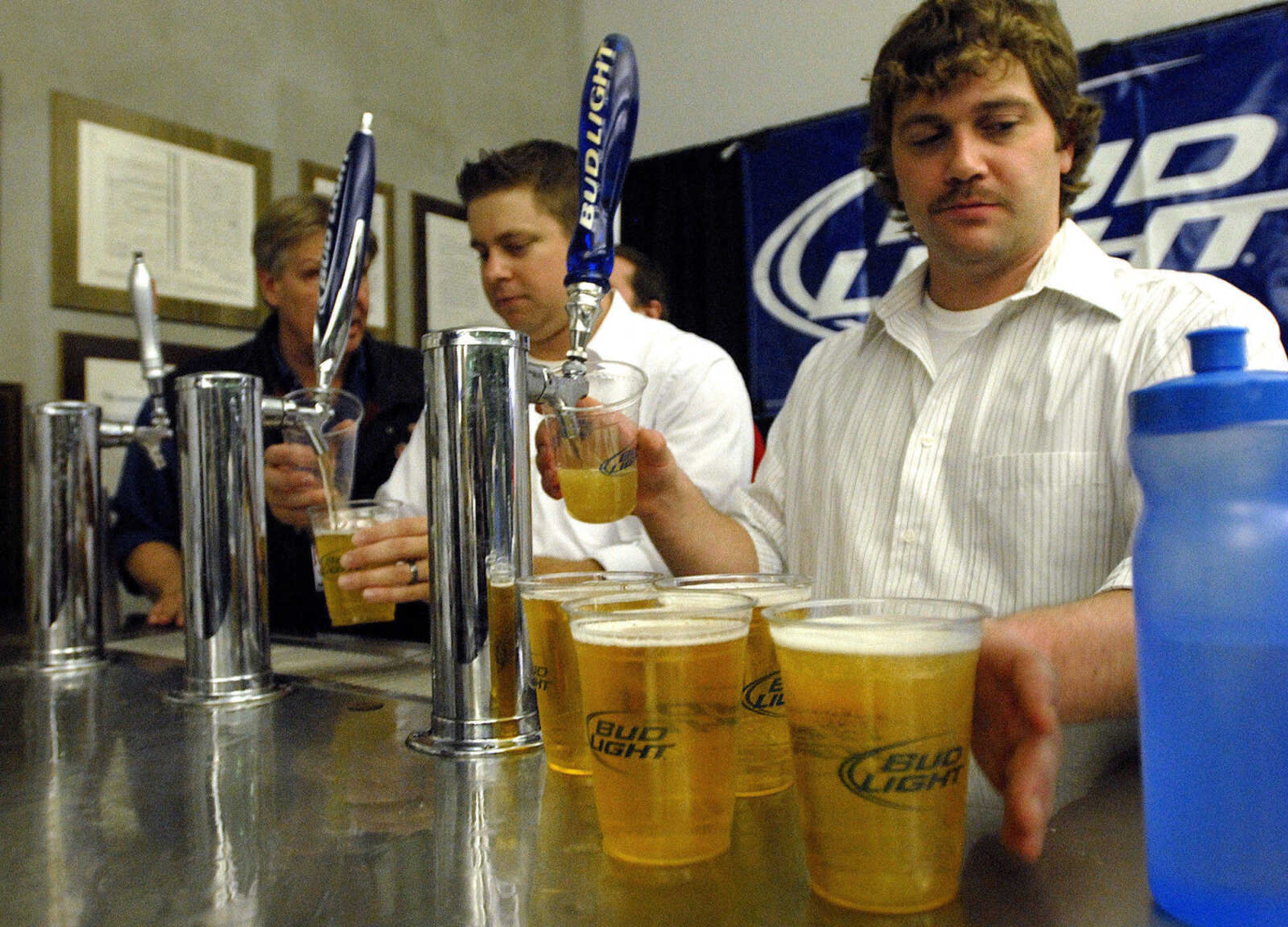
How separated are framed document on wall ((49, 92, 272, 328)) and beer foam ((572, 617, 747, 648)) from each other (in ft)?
7.61

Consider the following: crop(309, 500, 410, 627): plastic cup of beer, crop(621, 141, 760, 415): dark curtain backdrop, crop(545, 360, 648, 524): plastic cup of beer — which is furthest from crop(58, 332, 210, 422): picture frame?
crop(545, 360, 648, 524): plastic cup of beer

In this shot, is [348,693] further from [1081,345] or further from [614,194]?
[1081,345]

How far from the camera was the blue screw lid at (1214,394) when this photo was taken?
0.38 metres

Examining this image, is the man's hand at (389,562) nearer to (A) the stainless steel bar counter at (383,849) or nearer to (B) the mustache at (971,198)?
(A) the stainless steel bar counter at (383,849)

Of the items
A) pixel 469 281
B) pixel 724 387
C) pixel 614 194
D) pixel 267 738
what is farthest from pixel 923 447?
pixel 469 281

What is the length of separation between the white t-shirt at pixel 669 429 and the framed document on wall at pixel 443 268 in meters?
1.45

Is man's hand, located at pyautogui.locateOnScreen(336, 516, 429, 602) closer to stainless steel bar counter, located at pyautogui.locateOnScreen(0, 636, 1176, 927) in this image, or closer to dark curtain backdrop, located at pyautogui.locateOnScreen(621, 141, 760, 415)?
stainless steel bar counter, located at pyautogui.locateOnScreen(0, 636, 1176, 927)

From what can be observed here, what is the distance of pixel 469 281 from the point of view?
140 inches

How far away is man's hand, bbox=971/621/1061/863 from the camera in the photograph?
1.54 ft

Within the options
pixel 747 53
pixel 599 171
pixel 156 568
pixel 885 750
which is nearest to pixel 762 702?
pixel 885 750

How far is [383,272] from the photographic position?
3.24 meters

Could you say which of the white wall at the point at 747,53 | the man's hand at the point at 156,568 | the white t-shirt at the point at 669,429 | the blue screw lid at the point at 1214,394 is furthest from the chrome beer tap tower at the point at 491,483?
the white wall at the point at 747,53

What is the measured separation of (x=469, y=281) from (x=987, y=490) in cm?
260

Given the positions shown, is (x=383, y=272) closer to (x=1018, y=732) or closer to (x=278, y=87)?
(x=278, y=87)
